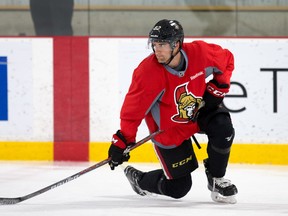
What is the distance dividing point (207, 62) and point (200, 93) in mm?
145

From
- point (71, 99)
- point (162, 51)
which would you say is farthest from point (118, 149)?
point (71, 99)

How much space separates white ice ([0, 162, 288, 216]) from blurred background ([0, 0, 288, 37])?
36.5 inches

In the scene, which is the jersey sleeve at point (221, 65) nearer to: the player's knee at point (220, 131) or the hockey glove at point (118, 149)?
the player's knee at point (220, 131)

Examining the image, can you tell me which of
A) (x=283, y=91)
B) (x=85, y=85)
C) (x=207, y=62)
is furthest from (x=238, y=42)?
(x=207, y=62)

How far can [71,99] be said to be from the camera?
5289 mm

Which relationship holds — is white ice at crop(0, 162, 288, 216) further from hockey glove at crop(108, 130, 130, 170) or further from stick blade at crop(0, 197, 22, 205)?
hockey glove at crop(108, 130, 130, 170)

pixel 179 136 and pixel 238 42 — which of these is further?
pixel 238 42

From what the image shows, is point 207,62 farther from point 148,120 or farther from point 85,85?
point 85,85

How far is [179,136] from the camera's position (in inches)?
142

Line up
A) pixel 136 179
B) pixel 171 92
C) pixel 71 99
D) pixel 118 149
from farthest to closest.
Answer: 1. pixel 71 99
2. pixel 136 179
3. pixel 171 92
4. pixel 118 149

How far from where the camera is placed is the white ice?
3385mm

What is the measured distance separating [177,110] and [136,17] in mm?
1921

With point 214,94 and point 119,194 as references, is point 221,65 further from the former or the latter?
point 119,194

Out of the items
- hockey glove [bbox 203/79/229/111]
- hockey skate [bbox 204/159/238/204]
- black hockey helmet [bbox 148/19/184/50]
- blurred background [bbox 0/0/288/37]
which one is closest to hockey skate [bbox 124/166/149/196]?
hockey skate [bbox 204/159/238/204]
